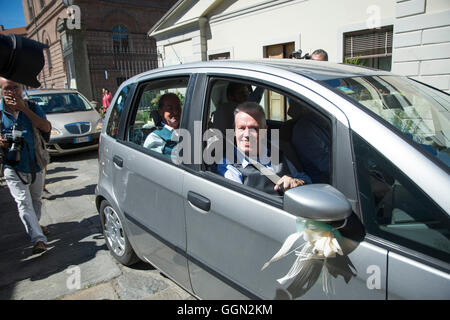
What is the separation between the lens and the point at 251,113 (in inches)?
79.7

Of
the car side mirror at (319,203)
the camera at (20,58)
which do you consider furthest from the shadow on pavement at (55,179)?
the car side mirror at (319,203)

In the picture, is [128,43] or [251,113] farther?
[128,43]

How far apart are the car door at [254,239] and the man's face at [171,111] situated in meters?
Result: 0.83

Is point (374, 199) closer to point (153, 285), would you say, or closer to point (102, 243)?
point (153, 285)

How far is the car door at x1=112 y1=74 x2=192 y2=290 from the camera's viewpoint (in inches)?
81.8

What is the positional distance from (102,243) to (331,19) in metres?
7.46

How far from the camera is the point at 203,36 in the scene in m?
12.3

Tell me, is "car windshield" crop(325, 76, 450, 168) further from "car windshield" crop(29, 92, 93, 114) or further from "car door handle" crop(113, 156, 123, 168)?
"car windshield" crop(29, 92, 93, 114)

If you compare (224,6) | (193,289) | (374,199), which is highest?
(224,6)

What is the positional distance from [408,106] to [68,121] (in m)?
7.71

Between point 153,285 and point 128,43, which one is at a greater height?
point 128,43

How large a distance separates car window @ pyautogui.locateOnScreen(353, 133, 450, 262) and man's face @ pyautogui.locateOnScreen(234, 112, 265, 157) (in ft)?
2.44

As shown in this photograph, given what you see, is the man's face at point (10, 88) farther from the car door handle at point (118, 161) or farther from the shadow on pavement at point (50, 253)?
the shadow on pavement at point (50, 253)

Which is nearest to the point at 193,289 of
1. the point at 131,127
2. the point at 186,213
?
the point at 186,213
